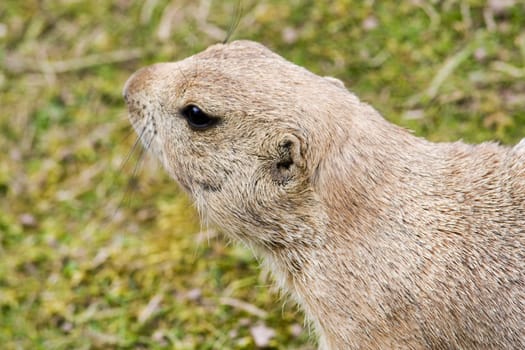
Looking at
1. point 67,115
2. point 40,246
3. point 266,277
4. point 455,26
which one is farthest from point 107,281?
point 455,26

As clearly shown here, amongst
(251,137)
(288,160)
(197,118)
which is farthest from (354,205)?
(197,118)

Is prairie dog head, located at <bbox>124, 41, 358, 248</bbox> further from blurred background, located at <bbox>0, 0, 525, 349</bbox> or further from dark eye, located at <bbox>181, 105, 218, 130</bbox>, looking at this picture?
blurred background, located at <bbox>0, 0, 525, 349</bbox>

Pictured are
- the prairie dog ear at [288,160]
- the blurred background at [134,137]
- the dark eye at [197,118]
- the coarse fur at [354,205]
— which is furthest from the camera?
the blurred background at [134,137]

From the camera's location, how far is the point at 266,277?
4.76 meters

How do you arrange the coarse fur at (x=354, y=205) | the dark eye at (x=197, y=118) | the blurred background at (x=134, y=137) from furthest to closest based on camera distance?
1. the blurred background at (x=134, y=137)
2. the dark eye at (x=197, y=118)
3. the coarse fur at (x=354, y=205)

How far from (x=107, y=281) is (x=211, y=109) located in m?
1.90

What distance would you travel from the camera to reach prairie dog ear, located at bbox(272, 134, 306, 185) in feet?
11.1

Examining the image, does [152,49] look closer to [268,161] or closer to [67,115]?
[67,115]

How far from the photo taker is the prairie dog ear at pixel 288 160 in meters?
3.37

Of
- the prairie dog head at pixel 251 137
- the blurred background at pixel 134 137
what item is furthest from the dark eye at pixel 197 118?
the blurred background at pixel 134 137

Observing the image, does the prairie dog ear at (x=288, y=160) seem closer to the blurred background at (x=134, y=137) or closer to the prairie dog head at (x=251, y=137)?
the prairie dog head at (x=251, y=137)

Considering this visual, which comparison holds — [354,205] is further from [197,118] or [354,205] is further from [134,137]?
[134,137]

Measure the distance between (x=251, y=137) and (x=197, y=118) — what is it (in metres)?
0.31

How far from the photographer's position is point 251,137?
136 inches
